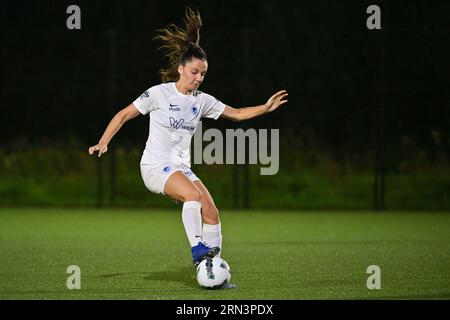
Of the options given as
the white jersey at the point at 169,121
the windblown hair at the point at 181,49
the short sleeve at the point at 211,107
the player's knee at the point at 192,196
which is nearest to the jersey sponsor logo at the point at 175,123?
the white jersey at the point at 169,121

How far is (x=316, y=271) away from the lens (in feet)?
29.3

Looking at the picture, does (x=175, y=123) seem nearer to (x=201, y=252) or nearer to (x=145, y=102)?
(x=145, y=102)

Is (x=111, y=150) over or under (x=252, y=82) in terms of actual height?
under

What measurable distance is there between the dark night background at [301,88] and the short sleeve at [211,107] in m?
9.48

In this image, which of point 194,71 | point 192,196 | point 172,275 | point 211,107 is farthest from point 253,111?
point 172,275

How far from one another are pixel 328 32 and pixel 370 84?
1.40m

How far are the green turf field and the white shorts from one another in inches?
31.9

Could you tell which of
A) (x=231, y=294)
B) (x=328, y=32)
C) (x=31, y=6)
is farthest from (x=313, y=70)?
(x=231, y=294)

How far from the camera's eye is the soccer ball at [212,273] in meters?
7.51

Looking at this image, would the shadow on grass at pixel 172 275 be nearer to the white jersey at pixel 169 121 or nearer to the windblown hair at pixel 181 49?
the white jersey at pixel 169 121

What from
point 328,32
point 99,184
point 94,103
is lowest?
point 99,184

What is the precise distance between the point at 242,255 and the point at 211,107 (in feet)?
8.50

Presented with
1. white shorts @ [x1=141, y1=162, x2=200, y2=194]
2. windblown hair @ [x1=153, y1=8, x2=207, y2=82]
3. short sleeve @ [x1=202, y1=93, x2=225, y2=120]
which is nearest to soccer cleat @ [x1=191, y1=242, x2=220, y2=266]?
white shorts @ [x1=141, y1=162, x2=200, y2=194]

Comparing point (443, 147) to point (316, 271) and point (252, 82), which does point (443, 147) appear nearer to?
point (252, 82)
